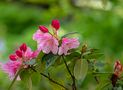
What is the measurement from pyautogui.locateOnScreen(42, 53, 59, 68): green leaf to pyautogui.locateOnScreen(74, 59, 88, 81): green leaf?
0.15 feet

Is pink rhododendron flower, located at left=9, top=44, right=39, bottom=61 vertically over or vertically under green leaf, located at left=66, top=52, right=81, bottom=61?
over

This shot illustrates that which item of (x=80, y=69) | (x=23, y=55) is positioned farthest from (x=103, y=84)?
(x=23, y=55)

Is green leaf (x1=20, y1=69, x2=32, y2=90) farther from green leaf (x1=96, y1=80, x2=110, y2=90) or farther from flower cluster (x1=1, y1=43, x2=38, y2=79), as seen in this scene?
green leaf (x1=96, y1=80, x2=110, y2=90)

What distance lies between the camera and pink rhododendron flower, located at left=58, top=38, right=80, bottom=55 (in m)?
1.01

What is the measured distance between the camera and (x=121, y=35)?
325 cm

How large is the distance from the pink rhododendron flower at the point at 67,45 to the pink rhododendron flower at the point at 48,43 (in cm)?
1

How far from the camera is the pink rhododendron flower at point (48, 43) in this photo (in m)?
1.02

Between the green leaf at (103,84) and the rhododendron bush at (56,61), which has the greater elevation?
the rhododendron bush at (56,61)

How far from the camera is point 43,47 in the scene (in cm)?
102

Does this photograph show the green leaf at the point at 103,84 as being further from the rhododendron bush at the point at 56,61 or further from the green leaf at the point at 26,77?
the green leaf at the point at 26,77

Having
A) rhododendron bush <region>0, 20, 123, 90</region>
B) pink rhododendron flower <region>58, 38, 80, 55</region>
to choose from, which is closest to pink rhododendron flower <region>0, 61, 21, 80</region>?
rhododendron bush <region>0, 20, 123, 90</region>

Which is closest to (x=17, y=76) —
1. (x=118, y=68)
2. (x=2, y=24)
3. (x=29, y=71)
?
(x=29, y=71)

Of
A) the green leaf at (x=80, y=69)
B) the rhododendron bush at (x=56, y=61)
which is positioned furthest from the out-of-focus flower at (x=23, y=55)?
the green leaf at (x=80, y=69)

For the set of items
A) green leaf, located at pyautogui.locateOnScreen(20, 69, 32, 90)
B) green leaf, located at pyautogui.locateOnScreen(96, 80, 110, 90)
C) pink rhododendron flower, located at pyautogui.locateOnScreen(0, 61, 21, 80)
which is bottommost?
green leaf, located at pyautogui.locateOnScreen(96, 80, 110, 90)
